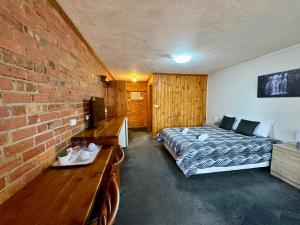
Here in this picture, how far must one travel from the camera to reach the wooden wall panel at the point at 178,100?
16.8 ft

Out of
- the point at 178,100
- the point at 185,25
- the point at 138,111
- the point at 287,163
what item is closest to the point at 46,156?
the point at 185,25

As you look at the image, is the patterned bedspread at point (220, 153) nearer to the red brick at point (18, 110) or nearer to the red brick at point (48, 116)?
the red brick at point (48, 116)

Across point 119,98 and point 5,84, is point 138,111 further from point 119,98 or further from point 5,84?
point 5,84

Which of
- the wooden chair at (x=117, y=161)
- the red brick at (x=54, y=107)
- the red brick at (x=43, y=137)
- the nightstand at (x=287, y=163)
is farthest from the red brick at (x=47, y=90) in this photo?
the nightstand at (x=287, y=163)

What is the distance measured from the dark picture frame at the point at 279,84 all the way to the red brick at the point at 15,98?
3894mm

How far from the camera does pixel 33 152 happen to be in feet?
3.52

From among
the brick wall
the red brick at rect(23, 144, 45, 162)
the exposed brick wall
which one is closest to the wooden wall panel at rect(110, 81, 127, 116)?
the exposed brick wall

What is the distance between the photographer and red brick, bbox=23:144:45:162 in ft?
3.26

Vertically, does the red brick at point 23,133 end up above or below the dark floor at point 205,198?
above

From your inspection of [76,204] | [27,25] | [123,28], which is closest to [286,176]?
[76,204]

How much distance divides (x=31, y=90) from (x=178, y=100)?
4672 millimetres

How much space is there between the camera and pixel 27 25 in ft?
3.44

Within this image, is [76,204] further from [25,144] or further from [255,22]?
[255,22]

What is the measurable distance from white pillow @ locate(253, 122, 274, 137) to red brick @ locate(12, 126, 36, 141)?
12.7ft
